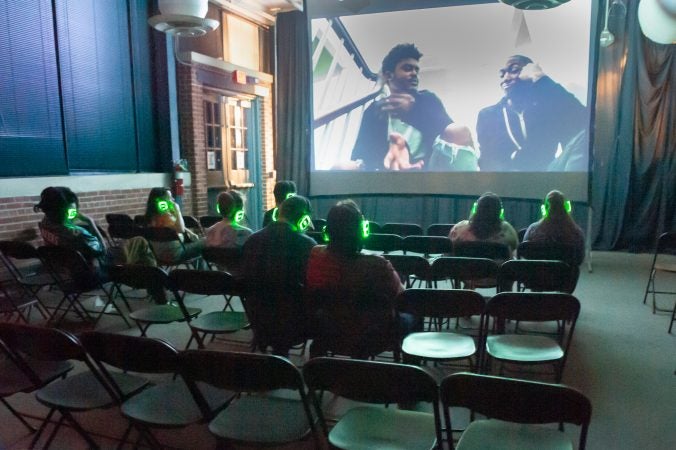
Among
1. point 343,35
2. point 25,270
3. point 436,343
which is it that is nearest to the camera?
point 436,343

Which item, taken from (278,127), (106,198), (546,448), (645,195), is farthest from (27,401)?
(645,195)

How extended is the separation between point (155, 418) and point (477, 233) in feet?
9.37

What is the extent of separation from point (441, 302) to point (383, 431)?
850 millimetres

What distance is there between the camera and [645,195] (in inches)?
286

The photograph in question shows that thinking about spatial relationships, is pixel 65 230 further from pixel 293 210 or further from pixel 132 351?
pixel 132 351

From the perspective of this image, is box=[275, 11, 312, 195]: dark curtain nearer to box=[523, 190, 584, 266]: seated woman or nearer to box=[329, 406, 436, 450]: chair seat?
box=[523, 190, 584, 266]: seated woman

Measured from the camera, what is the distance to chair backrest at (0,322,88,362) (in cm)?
203

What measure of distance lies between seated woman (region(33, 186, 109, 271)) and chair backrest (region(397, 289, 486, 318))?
2.96m

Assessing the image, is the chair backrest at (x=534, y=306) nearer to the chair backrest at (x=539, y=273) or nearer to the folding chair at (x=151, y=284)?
the chair backrest at (x=539, y=273)

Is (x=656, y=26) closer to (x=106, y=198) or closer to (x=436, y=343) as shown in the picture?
(x=436, y=343)

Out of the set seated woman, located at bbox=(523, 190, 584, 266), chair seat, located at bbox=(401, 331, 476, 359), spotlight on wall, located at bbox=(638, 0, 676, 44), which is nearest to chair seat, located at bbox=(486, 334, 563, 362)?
chair seat, located at bbox=(401, 331, 476, 359)

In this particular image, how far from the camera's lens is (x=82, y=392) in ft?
7.41

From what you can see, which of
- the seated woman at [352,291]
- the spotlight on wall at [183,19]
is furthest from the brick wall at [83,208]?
the seated woman at [352,291]

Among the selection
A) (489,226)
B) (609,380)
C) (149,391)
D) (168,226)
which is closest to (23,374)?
(149,391)
